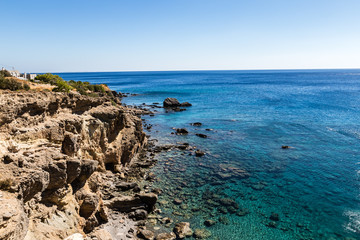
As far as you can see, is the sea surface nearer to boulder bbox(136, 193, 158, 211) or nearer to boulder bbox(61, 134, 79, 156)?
boulder bbox(136, 193, 158, 211)

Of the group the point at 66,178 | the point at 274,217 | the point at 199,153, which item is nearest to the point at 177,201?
the point at 274,217

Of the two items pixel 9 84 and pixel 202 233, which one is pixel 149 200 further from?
pixel 9 84

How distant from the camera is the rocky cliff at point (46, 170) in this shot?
10617 millimetres

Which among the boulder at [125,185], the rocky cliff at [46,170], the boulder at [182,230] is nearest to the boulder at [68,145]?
the rocky cliff at [46,170]

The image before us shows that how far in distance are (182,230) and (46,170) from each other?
36.9 ft

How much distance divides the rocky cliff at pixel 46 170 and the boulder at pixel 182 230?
3.65m

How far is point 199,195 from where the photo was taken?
910 inches

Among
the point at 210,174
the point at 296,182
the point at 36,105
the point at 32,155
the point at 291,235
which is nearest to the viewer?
the point at 32,155

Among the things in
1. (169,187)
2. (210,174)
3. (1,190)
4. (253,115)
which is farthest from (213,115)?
(1,190)

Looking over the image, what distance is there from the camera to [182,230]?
1775cm

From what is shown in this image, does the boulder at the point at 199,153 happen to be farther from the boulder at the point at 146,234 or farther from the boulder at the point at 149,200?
the boulder at the point at 146,234

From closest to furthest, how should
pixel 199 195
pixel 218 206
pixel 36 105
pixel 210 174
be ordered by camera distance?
pixel 36 105, pixel 218 206, pixel 199 195, pixel 210 174

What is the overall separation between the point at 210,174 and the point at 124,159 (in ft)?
37.6

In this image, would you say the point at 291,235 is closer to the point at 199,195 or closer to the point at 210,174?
the point at 199,195
